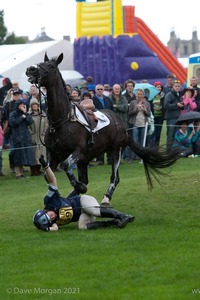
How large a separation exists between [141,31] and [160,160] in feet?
78.6

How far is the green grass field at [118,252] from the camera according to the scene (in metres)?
8.27

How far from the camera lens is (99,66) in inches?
1451

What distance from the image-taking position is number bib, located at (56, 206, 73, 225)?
460 inches

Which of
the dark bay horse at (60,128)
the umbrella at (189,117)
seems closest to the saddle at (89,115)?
the dark bay horse at (60,128)

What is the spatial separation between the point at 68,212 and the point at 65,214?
0.05 metres

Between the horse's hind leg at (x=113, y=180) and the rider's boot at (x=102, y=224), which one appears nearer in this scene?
the rider's boot at (x=102, y=224)

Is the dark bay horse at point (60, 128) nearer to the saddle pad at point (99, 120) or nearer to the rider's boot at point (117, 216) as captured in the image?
the saddle pad at point (99, 120)

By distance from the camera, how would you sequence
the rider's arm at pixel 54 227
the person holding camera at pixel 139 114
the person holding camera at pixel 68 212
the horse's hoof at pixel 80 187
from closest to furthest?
the person holding camera at pixel 68 212 → the rider's arm at pixel 54 227 → the horse's hoof at pixel 80 187 → the person holding camera at pixel 139 114


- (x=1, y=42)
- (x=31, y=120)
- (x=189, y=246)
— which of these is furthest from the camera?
(x=1, y=42)

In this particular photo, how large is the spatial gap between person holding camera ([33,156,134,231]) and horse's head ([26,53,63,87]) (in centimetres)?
123

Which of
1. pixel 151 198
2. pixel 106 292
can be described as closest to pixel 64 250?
pixel 106 292

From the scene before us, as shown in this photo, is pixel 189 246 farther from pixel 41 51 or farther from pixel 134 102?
pixel 41 51

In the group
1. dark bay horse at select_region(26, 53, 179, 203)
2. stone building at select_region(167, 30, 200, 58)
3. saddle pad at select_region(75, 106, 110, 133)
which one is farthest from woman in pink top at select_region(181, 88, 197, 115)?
stone building at select_region(167, 30, 200, 58)

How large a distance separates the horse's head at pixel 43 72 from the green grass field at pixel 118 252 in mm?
2149
